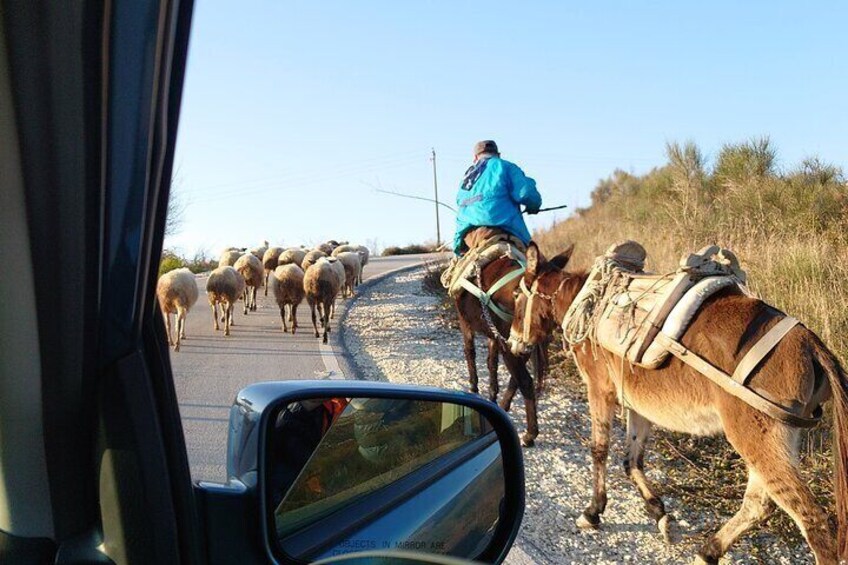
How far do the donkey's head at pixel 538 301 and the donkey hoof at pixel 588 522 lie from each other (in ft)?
6.15

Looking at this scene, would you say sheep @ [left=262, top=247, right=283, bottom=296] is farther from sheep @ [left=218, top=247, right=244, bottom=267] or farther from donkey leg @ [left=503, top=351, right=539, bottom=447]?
donkey leg @ [left=503, top=351, right=539, bottom=447]

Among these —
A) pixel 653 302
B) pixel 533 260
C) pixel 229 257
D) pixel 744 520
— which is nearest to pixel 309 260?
pixel 229 257

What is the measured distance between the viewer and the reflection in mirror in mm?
1920

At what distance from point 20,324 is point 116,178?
298 mm

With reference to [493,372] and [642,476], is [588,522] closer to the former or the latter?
[642,476]

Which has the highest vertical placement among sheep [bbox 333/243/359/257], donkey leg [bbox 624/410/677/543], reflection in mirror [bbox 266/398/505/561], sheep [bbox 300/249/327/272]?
sheep [bbox 333/243/359/257]

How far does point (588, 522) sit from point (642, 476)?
25.1 inches

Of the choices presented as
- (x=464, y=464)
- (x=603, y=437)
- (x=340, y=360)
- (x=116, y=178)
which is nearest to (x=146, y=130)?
(x=116, y=178)

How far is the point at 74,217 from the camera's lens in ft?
3.60

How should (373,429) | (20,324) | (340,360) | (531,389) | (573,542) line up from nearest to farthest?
(20,324) → (373,429) → (573,542) → (531,389) → (340,360)

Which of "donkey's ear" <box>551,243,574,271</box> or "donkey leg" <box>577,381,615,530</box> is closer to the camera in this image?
"donkey leg" <box>577,381,615,530</box>

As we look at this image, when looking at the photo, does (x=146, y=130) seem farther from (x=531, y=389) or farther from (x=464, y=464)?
(x=531, y=389)

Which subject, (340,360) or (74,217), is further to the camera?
(340,360)

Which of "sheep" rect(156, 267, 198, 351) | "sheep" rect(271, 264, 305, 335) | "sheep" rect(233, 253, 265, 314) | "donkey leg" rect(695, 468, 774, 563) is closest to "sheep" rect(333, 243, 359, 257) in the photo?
"sheep" rect(233, 253, 265, 314)
